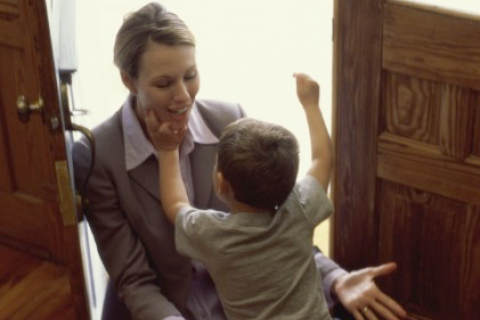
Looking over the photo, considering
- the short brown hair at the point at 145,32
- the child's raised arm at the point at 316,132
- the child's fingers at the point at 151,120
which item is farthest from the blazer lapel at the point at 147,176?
the child's raised arm at the point at 316,132

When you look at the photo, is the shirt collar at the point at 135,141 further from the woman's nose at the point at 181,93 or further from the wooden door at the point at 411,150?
the wooden door at the point at 411,150

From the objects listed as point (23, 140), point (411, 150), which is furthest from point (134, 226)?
point (23, 140)

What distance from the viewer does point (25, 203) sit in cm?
272

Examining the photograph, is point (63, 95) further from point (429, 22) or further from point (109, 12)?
point (109, 12)

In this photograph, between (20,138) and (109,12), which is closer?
(20,138)

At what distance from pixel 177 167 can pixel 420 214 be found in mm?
708

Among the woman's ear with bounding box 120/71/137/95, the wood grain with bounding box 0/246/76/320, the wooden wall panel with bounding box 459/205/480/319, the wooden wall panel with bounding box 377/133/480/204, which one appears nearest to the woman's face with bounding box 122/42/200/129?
the woman's ear with bounding box 120/71/137/95

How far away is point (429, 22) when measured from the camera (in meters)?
1.77

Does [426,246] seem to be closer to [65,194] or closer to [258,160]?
[258,160]

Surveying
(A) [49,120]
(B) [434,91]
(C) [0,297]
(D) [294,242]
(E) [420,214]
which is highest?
(A) [49,120]

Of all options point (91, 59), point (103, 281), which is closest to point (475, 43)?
point (103, 281)

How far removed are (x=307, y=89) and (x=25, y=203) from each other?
1368 mm

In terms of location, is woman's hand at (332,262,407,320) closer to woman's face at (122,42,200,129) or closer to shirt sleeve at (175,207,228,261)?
shirt sleeve at (175,207,228,261)

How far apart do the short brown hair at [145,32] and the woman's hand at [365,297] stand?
63cm
